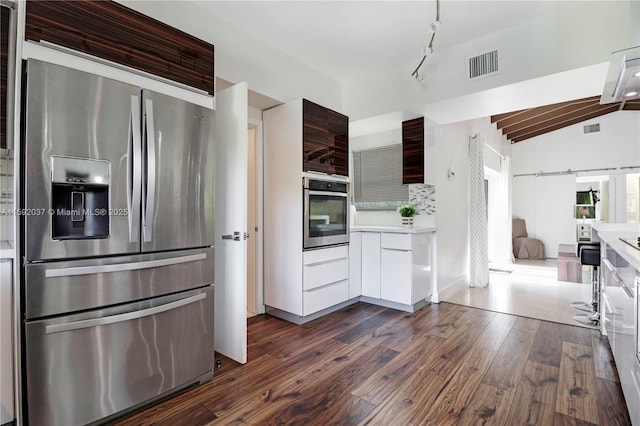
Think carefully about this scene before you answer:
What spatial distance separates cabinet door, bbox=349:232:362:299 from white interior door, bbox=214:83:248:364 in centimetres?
169

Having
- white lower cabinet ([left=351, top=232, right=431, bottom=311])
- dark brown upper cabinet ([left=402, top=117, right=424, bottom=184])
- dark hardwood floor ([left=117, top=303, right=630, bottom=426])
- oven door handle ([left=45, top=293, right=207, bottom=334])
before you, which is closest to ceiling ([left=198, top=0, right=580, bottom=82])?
dark brown upper cabinet ([left=402, top=117, right=424, bottom=184])

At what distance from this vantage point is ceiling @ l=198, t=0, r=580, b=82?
2609 mm

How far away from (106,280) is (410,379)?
6.41 feet

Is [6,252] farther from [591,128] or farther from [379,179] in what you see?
[591,128]

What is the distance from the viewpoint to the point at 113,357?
64.1 inches

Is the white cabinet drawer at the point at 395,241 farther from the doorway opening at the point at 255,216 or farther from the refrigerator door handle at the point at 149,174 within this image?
the refrigerator door handle at the point at 149,174

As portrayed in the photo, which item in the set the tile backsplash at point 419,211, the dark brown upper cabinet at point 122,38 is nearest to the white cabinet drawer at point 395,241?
the tile backsplash at point 419,211

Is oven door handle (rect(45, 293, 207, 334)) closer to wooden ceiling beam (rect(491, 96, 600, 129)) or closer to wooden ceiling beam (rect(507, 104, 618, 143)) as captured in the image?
wooden ceiling beam (rect(491, 96, 600, 129))

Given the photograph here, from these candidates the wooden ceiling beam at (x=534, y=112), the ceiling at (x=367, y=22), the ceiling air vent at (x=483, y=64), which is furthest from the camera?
the wooden ceiling beam at (x=534, y=112)

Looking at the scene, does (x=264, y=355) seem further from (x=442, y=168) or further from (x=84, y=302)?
(x=442, y=168)

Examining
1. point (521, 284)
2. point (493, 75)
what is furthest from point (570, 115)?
point (493, 75)

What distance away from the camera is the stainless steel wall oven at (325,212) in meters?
3.14

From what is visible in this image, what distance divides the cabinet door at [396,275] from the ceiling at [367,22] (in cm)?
220

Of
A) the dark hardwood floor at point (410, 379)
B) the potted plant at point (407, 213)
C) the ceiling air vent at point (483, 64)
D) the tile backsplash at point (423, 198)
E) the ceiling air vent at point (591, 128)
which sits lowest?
the dark hardwood floor at point (410, 379)
